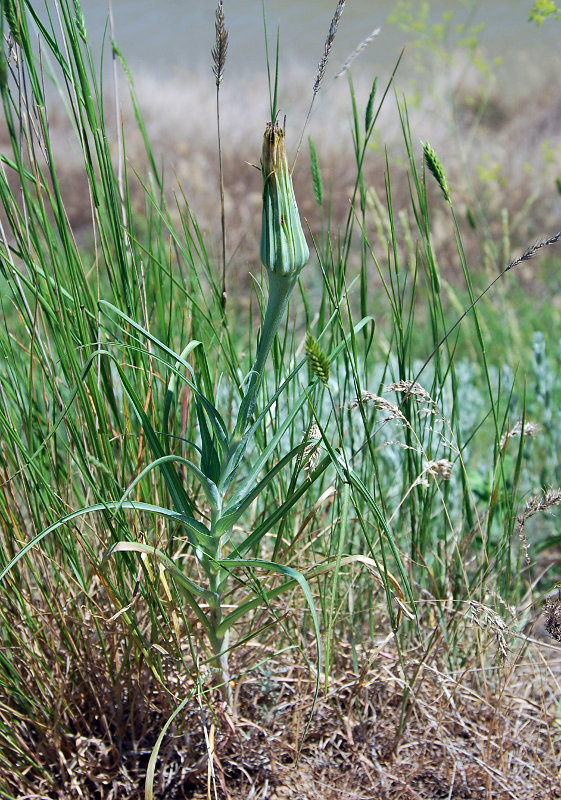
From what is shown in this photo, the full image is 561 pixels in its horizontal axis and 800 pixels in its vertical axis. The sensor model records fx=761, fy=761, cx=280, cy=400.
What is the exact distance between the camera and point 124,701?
1.32 meters

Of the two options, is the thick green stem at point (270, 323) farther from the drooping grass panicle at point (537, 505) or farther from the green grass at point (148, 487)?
the drooping grass panicle at point (537, 505)

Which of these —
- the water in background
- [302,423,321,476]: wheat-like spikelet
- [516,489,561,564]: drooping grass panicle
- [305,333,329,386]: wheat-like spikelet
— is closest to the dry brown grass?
[516,489,561,564]: drooping grass panicle

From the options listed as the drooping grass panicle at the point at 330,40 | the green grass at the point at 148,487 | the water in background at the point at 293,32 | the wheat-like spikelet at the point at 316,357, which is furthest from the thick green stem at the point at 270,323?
the water in background at the point at 293,32

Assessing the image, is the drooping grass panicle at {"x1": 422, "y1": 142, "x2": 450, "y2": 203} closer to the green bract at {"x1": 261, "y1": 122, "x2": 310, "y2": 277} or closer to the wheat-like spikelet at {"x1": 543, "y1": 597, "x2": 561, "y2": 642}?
the green bract at {"x1": 261, "y1": 122, "x2": 310, "y2": 277}

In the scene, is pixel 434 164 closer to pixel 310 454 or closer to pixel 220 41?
pixel 220 41

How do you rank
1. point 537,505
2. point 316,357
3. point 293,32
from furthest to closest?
point 293,32 → point 537,505 → point 316,357

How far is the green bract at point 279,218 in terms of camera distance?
875 mm

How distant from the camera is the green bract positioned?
2.87ft

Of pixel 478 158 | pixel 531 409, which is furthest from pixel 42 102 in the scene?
pixel 478 158

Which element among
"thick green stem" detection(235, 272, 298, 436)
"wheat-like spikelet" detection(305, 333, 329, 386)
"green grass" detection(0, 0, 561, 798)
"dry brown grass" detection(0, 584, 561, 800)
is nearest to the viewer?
"wheat-like spikelet" detection(305, 333, 329, 386)

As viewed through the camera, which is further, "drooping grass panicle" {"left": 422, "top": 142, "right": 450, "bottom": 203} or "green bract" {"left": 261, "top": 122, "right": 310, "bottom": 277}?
"drooping grass panicle" {"left": 422, "top": 142, "right": 450, "bottom": 203}

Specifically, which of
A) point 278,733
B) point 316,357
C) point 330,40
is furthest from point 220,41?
point 278,733

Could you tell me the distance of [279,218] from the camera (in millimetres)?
895

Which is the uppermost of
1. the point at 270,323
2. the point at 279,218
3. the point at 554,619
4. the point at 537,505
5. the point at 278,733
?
the point at 279,218
